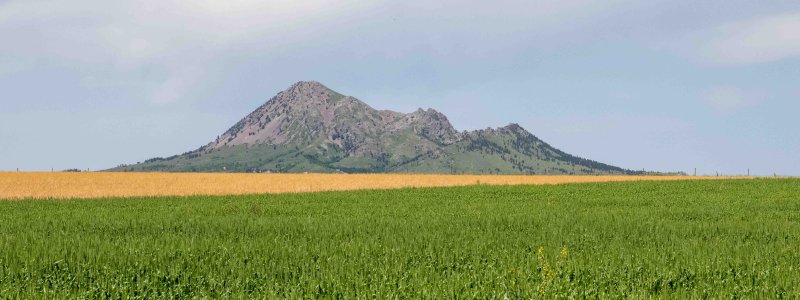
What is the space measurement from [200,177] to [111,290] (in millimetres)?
75423

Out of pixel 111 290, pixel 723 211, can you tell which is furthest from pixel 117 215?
pixel 723 211

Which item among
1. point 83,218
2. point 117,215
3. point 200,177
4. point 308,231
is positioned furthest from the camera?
point 200,177

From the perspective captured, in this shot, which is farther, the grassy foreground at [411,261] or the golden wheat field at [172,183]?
the golden wheat field at [172,183]

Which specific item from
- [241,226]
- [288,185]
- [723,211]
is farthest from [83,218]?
[288,185]

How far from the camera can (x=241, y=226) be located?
23.2 metres

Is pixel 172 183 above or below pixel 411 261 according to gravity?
above

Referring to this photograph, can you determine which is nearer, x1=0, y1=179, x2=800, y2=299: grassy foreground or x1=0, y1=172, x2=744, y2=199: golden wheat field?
x1=0, y1=179, x2=800, y2=299: grassy foreground

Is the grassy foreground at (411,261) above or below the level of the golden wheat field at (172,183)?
below

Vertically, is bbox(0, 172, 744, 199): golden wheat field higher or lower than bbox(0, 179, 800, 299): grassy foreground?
higher

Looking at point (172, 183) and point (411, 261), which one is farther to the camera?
point (172, 183)

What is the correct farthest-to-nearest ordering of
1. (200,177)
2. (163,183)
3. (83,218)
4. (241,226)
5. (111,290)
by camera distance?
(200,177)
(163,183)
(83,218)
(241,226)
(111,290)

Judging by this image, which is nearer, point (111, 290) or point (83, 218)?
point (111, 290)

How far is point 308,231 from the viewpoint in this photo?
21.6 metres

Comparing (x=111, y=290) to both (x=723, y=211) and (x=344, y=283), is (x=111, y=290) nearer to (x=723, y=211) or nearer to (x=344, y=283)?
(x=344, y=283)
